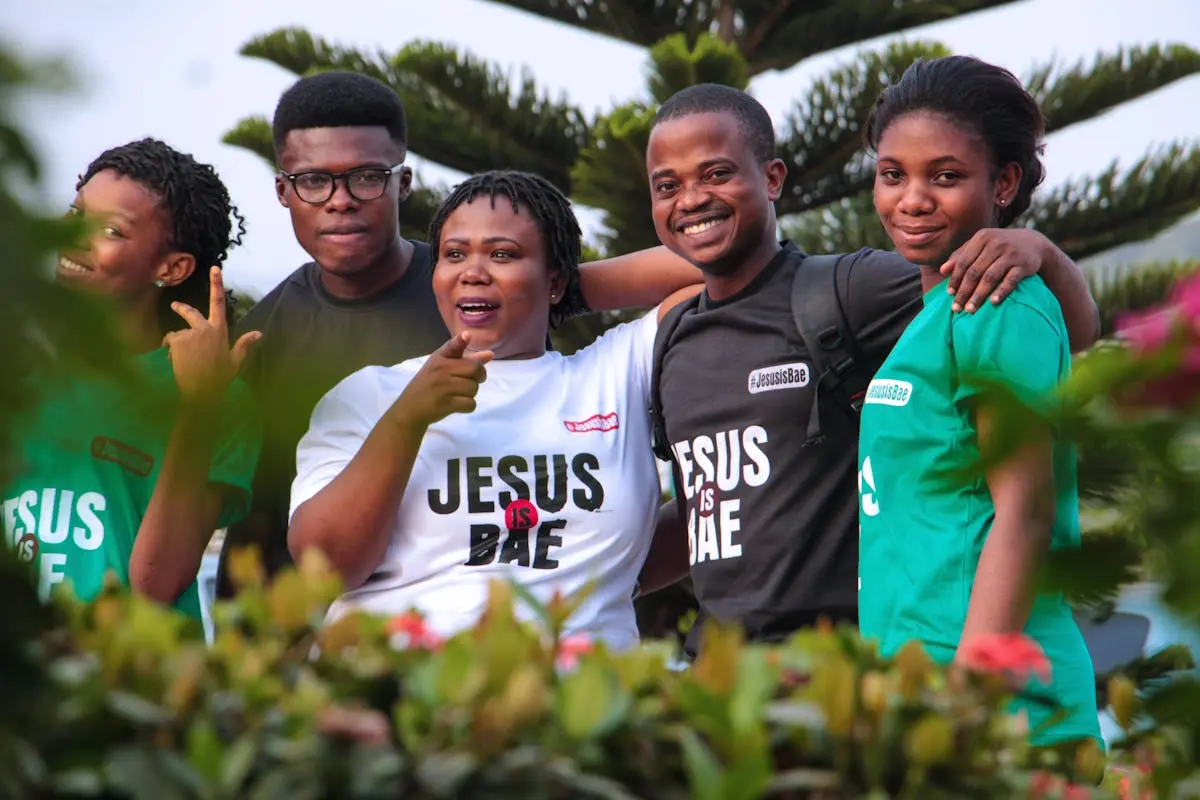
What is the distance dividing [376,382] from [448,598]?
49 centimetres

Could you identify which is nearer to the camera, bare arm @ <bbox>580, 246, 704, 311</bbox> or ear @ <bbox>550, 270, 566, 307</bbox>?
ear @ <bbox>550, 270, 566, 307</bbox>

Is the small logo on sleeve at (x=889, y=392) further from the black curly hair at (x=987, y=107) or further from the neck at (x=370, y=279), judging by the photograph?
the neck at (x=370, y=279)

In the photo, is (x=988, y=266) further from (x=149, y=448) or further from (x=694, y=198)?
(x=149, y=448)

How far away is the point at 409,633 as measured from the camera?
1319mm

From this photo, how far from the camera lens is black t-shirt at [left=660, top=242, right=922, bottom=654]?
2514mm

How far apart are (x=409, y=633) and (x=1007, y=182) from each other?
1604 mm

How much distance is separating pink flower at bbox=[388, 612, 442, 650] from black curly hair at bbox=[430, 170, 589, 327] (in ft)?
5.48

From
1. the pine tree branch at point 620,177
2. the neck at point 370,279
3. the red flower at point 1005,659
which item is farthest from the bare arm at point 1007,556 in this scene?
the pine tree branch at point 620,177

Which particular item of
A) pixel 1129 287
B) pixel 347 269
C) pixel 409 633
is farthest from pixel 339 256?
pixel 1129 287

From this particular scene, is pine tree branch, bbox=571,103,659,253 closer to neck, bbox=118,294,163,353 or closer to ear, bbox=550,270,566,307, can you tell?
ear, bbox=550,270,566,307

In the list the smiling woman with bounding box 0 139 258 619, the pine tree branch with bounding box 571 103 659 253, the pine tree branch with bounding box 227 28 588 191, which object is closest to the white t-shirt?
the smiling woman with bounding box 0 139 258 619

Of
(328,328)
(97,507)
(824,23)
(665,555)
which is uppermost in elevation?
(824,23)

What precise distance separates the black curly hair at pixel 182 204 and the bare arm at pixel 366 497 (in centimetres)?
62

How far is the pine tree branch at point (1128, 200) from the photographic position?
931 cm
